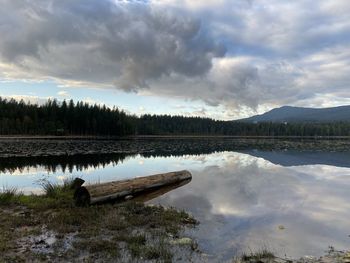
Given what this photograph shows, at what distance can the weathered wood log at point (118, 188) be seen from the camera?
15.5 m

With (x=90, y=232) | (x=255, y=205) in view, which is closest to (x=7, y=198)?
(x=90, y=232)

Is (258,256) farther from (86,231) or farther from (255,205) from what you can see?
(255,205)

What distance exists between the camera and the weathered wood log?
15.5m

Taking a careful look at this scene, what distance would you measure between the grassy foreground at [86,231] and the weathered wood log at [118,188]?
21.9 inches

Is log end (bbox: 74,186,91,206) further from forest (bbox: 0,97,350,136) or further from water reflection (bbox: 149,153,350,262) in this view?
forest (bbox: 0,97,350,136)

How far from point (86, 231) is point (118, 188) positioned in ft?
20.9

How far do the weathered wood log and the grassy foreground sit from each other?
1.83 feet

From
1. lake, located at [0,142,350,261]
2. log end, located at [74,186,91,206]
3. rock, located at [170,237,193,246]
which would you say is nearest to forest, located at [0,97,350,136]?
lake, located at [0,142,350,261]

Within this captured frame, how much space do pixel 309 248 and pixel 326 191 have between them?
11.9m

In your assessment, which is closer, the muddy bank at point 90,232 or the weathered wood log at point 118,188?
the muddy bank at point 90,232

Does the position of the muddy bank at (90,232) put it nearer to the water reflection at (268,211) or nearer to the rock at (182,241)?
the rock at (182,241)

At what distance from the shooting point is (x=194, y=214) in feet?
49.0

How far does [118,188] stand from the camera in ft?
58.3

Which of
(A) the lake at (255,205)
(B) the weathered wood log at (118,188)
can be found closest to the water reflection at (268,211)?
(A) the lake at (255,205)
